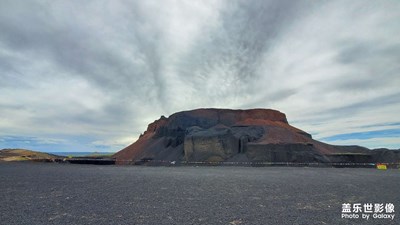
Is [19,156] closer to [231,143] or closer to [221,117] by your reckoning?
[231,143]

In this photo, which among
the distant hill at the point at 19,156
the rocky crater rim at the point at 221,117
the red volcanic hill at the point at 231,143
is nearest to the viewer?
the red volcanic hill at the point at 231,143

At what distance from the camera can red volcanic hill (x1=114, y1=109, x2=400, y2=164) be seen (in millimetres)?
54438

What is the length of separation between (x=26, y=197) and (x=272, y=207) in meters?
12.4

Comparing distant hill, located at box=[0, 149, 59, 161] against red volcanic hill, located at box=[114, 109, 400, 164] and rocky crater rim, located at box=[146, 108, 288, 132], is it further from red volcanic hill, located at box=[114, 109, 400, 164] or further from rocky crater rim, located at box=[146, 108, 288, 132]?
rocky crater rim, located at box=[146, 108, 288, 132]

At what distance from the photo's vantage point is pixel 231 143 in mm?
59031

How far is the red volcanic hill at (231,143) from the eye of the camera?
5444 cm

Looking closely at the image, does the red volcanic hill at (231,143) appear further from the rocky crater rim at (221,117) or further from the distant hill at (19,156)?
the distant hill at (19,156)

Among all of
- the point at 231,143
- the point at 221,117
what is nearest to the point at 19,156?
the point at 231,143

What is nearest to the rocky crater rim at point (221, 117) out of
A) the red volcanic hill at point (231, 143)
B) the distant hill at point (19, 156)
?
the red volcanic hill at point (231, 143)

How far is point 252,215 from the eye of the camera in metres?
9.77

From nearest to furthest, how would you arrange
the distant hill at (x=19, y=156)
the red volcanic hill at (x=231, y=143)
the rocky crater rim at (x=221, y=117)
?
the red volcanic hill at (x=231, y=143)
the distant hill at (x=19, y=156)
the rocky crater rim at (x=221, y=117)

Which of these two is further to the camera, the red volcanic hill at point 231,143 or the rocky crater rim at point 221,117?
the rocky crater rim at point 221,117

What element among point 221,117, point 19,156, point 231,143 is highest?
point 221,117

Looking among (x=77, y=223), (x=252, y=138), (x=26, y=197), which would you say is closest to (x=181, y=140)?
(x=252, y=138)
